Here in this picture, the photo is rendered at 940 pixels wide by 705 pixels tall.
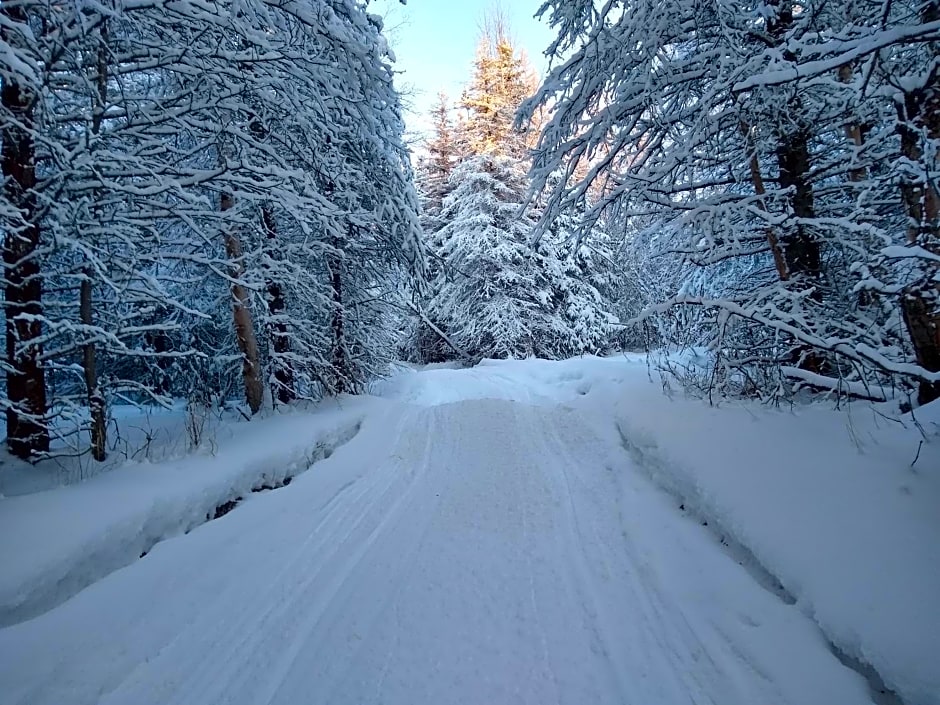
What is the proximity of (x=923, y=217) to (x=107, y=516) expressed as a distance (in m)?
6.13

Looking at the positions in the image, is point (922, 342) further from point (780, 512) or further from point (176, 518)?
point (176, 518)

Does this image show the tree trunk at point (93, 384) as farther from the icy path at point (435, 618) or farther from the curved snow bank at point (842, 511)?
the curved snow bank at point (842, 511)

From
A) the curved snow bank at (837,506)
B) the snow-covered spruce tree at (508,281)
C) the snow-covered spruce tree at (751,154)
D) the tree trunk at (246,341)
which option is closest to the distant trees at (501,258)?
the snow-covered spruce tree at (508,281)

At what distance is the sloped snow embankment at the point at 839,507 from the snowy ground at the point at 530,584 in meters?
0.01

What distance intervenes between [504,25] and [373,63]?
61.2 ft

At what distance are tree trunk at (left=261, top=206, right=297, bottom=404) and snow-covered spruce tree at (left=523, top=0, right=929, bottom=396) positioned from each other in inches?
191

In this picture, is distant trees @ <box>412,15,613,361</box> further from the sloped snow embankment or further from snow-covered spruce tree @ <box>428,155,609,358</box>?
the sloped snow embankment

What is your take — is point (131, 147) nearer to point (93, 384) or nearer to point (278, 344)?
point (93, 384)

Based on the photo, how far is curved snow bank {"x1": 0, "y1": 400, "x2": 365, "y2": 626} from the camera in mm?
2758

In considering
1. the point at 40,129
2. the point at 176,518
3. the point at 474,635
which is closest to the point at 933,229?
the point at 474,635

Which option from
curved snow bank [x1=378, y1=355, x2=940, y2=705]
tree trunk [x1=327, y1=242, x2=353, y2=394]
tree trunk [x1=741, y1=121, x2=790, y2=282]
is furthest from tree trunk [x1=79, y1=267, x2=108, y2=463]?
tree trunk [x1=741, y1=121, x2=790, y2=282]

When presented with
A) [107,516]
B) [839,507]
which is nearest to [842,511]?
[839,507]

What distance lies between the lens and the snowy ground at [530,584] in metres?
2.13

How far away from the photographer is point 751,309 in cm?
399
